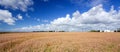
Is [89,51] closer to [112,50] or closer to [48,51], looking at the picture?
[112,50]

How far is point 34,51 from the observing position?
1753 centimetres

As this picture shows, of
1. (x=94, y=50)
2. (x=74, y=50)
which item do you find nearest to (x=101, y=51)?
(x=94, y=50)

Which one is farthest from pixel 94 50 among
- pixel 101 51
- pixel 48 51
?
pixel 48 51

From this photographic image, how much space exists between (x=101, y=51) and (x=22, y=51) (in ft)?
32.7

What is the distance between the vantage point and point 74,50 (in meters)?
16.2

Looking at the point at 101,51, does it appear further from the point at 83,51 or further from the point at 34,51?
the point at 34,51

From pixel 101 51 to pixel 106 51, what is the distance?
85cm

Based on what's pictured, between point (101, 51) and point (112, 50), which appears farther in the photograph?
point (112, 50)

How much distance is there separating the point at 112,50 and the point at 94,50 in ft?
7.97

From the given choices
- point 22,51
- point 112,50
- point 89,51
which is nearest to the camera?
point 89,51

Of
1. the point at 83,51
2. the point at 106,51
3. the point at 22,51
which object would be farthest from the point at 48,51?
the point at 106,51

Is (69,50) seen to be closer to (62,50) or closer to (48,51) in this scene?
(62,50)

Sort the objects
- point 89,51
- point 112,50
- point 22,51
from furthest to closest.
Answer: point 22,51
point 112,50
point 89,51

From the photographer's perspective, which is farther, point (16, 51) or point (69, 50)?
point (16, 51)
